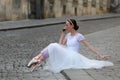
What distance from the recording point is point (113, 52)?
11.8 metres

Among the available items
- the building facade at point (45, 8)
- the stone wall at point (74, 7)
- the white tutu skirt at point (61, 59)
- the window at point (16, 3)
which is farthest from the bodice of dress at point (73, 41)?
the stone wall at point (74, 7)

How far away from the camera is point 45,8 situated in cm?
3009

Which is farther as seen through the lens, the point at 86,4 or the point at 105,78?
the point at 86,4

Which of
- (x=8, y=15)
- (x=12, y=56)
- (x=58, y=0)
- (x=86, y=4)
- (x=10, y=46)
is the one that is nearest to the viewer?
(x=12, y=56)

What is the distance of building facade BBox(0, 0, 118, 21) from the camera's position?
2725 centimetres

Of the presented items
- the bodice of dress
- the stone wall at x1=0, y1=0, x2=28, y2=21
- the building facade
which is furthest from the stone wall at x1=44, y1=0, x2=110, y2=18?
the bodice of dress

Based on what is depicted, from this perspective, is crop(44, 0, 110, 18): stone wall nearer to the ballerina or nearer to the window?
the window

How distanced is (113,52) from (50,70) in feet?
10.2

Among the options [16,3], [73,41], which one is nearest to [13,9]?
[16,3]

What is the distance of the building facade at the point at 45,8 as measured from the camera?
27.2m

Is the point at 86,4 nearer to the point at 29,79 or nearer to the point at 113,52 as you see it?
the point at 113,52

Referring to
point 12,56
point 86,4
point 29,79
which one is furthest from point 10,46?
point 86,4

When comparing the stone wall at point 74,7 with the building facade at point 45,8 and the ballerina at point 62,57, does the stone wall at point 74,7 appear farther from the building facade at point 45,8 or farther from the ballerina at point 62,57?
the ballerina at point 62,57

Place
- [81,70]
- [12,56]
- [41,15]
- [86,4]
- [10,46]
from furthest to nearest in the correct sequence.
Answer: [86,4], [41,15], [10,46], [12,56], [81,70]
